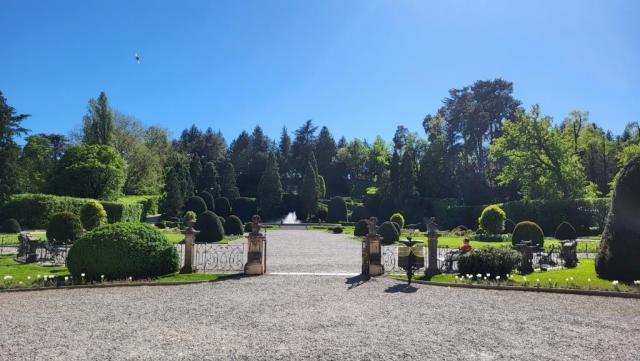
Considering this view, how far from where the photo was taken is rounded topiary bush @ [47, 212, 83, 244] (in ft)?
75.2

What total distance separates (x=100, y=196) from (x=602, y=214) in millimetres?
48890

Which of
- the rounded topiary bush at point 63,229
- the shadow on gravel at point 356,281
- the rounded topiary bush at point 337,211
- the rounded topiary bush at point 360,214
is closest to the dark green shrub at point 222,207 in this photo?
the rounded topiary bush at point 337,211

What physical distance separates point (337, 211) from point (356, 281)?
1830 inches

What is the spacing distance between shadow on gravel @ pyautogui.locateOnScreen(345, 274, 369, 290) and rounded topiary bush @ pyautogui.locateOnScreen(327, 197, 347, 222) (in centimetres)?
4519

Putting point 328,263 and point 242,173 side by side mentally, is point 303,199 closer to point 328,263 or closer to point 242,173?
point 242,173

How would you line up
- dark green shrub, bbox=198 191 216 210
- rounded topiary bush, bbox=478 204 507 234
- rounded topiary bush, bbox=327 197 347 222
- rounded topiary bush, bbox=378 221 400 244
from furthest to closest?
rounded topiary bush, bbox=327 197 347 222
dark green shrub, bbox=198 191 216 210
rounded topiary bush, bbox=478 204 507 234
rounded topiary bush, bbox=378 221 400 244

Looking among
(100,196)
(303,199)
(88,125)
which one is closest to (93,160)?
(100,196)

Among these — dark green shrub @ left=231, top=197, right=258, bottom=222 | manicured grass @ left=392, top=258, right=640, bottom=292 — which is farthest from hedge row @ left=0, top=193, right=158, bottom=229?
manicured grass @ left=392, top=258, right=640, bottom=292

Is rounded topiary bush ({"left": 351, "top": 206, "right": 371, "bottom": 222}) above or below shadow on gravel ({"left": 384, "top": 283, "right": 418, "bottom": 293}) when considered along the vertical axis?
above

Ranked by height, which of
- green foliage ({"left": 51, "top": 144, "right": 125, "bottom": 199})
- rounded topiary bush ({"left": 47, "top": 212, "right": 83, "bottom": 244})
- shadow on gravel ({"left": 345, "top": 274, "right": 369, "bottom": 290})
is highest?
green foliage ({"left": 51, "top": 144, "right": 125, "bottom": 199})

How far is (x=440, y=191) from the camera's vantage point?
59.7 metres

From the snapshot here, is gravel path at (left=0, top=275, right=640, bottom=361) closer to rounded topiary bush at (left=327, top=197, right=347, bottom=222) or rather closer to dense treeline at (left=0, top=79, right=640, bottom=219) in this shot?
dense treeline at (left=0, top=79, right=640, bottom=219)

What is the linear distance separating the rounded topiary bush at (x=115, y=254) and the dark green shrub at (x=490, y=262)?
30.9ft

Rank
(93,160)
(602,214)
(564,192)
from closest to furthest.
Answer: (602,214) < (564,192) < (93,160)
